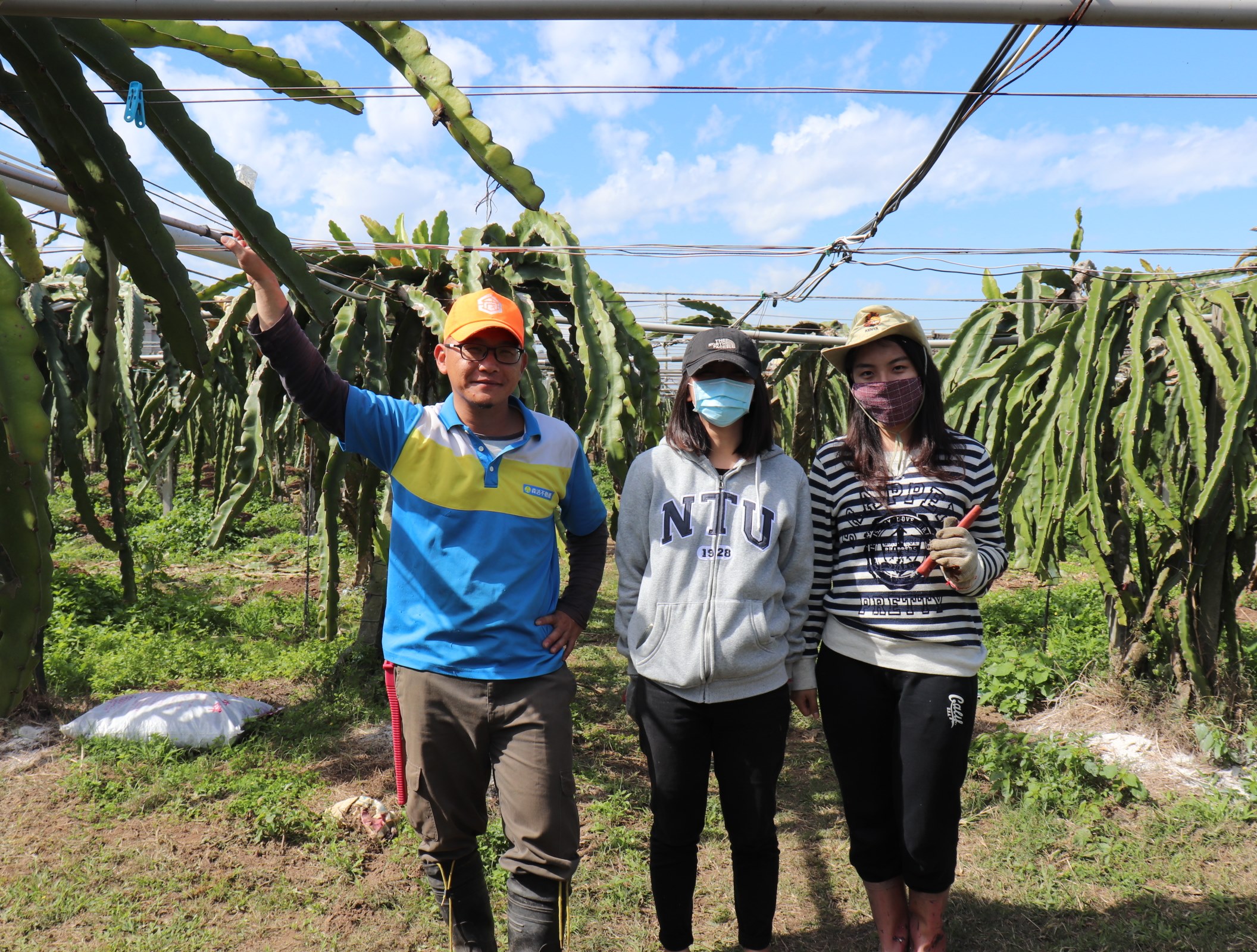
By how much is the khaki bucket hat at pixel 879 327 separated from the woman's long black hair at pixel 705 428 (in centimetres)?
→ 23

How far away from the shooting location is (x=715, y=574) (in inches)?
94.0

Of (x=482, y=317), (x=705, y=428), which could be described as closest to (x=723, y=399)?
(x=705, y=428)

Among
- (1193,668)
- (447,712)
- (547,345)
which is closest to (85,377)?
(547,345)

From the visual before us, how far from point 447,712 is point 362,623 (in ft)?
11.1

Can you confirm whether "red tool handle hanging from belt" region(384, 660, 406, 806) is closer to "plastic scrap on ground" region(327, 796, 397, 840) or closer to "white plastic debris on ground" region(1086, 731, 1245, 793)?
"plastic scrap on ground" region(327, 796, 397, 840)

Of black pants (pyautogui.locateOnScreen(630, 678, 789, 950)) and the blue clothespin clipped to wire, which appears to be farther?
black pants (pyautogui.locateOnScreen(630, 678, 789, 950))

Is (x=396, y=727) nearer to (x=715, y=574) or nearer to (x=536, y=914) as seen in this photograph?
(x=536, y=914)

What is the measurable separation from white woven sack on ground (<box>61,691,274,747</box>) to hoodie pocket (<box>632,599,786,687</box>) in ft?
10.1

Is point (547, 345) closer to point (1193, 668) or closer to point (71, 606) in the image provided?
point (1193, 668)

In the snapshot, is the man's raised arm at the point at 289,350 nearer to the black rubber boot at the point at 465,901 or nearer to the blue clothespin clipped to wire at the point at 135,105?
the blue clothespin clipped to wire at the point at 135,105

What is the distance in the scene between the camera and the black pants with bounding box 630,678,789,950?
2.38 metres

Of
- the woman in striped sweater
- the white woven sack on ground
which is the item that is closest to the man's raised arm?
the woman in striped sweater

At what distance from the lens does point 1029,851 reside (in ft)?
11.5

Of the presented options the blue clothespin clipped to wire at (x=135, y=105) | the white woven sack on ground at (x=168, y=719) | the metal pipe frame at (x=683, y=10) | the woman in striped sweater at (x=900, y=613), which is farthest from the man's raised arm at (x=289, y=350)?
the white woven sack on ground at (x=168, y=719)
